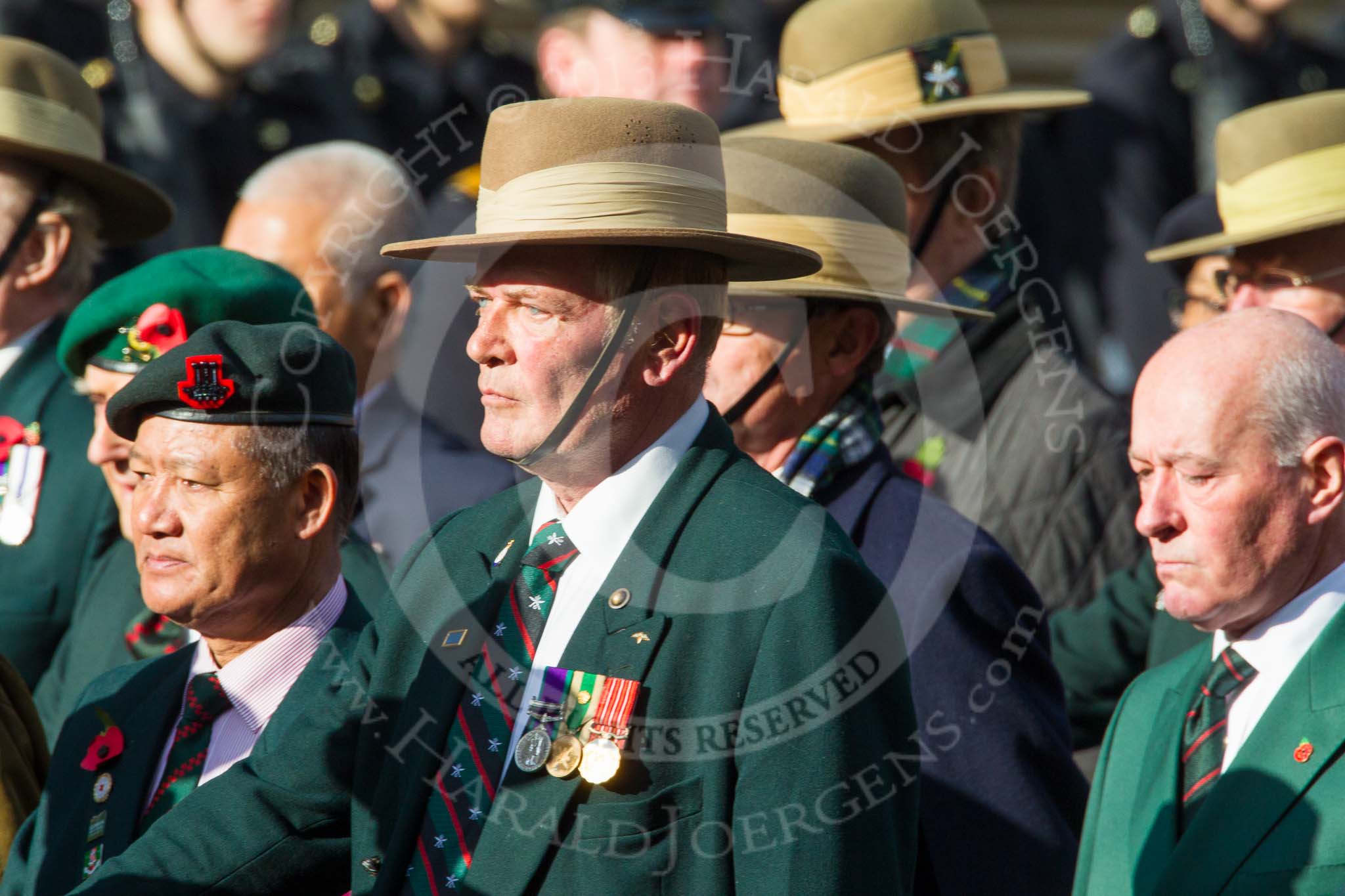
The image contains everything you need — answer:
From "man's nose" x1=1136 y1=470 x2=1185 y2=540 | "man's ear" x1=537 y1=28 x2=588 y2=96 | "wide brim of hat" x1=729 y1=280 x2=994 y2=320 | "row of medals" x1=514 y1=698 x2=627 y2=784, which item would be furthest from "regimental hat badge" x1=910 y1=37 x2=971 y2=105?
"row of medals" x1=514 y1=698 x2=627 y2=784

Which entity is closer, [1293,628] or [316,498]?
[1293,628]

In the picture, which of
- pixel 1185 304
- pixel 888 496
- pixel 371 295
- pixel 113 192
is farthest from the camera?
pixel 1185 304

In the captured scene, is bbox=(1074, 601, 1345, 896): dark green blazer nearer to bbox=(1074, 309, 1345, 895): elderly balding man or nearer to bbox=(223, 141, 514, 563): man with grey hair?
bbox=(1074, 309, 1345, 895): elderly balding man

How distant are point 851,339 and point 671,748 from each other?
1.62 meters

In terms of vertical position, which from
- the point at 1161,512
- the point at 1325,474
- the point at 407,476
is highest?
the point at 1325,474

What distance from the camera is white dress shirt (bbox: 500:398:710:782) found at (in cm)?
307

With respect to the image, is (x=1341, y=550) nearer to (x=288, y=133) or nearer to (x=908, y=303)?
(x=908, y=303)

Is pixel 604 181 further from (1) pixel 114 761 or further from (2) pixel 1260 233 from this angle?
(2) pixel 1260 233

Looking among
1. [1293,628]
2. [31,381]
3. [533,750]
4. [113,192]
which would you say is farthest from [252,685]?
[113,192]

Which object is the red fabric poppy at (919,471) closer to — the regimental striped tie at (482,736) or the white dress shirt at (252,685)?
the white dress shirt at (252,685)

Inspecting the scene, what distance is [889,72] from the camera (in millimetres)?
5312

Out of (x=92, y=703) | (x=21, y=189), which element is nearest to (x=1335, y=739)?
(x=92, y=703)

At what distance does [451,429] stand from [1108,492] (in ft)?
6.51

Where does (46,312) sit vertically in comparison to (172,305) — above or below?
below
